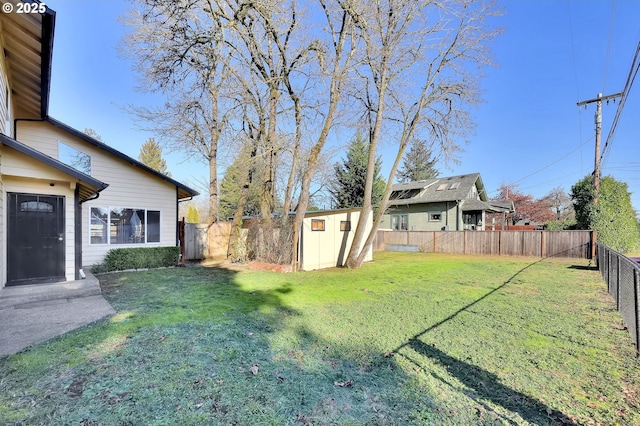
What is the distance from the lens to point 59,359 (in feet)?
9.88

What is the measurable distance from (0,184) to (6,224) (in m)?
0.82

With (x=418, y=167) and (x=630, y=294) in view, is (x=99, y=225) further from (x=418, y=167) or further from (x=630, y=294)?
(x=418, y=167)

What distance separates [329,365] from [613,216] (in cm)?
1761

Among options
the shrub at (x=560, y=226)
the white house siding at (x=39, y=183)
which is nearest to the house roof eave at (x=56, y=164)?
the white house siding at (x=39, y=183)

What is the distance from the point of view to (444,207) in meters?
20.9

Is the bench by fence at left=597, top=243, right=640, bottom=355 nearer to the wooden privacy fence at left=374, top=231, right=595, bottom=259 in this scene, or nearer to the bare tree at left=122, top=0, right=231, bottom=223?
the wooden privacy fence at left=374, top=231, right=595, bottom=259

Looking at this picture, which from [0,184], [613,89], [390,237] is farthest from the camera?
[390,237]

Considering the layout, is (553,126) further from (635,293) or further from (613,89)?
(635,293)

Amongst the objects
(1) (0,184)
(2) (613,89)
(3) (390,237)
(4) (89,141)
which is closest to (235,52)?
(4) (89,141)

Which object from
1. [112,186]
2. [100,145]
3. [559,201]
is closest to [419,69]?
[100,145]

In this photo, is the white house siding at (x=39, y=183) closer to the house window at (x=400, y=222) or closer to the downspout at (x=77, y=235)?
the downspout at (x=77, y=235)

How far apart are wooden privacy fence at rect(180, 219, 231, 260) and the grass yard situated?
25.1ft

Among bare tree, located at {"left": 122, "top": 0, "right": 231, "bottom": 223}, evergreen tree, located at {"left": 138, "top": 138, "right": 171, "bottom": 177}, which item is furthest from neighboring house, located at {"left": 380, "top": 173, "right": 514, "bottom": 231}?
evergreen tree, located at {"left": 138, "top": 138, "right": 171, "bottom": 177}

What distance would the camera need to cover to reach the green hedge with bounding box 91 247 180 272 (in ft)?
29.5
